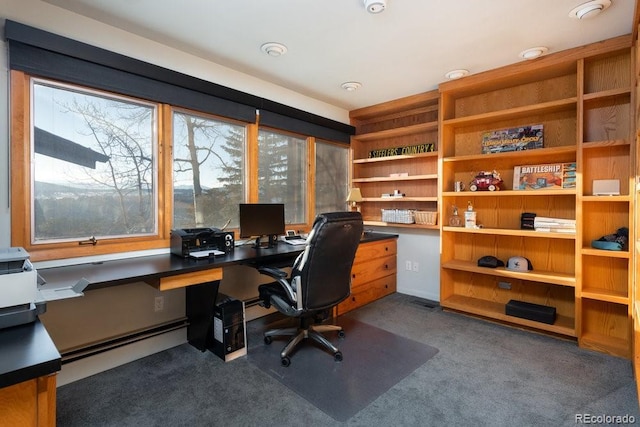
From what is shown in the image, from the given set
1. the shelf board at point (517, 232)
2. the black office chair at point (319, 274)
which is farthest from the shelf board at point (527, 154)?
the black office chair at point (319, 274)

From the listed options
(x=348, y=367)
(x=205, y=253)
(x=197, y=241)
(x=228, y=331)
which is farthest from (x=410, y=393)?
(x=197, y=241)

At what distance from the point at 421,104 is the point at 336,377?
10.4 ft

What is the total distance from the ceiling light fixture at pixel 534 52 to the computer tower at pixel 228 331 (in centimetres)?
309

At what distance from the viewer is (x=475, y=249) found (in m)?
3.51

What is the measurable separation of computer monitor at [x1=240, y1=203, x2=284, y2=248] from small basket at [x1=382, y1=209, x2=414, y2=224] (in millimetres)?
1483

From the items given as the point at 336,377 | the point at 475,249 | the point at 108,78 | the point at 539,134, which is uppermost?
the point at 108,78

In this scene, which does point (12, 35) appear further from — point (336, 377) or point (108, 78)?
point (336, 377)

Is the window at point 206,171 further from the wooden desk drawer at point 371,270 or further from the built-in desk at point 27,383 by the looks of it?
the built-in desk at point 27,383

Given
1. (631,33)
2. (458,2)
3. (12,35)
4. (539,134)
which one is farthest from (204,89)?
(631,33)

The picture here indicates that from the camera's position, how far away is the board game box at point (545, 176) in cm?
281

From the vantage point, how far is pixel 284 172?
360cm

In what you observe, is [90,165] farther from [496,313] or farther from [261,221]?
[496,313]

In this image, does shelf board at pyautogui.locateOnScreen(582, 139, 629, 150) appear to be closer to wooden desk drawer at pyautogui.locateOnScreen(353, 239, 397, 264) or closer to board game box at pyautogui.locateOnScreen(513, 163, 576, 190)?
board game box at pyautogui.locateOnScreen(513, 163, 576, 190)

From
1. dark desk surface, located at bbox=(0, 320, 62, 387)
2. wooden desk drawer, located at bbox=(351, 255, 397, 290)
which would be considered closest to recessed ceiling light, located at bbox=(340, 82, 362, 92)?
wooden desk drawer, located at bbox=(351, 255, 397, 290)
